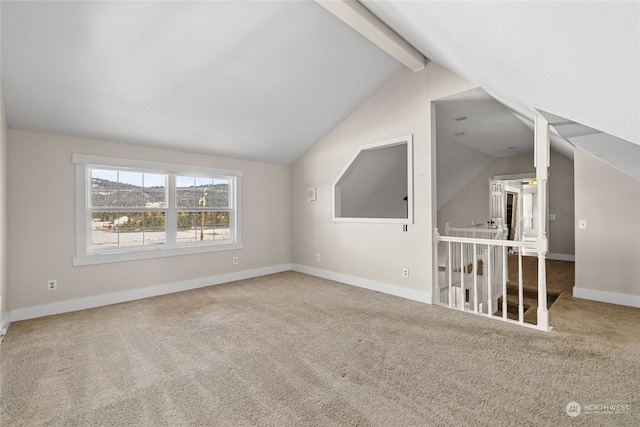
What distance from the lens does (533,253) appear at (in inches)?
292

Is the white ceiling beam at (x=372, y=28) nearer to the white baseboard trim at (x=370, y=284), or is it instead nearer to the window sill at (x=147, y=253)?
the white baseboard trim at (x=370, y=284)

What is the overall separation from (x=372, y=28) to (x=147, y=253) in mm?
3837

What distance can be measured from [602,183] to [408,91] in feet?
8.49

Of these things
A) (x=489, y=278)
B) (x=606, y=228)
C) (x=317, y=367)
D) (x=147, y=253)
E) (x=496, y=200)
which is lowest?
(x=317, y=367)

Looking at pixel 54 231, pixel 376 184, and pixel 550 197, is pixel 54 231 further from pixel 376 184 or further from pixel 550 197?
pixel 550 197

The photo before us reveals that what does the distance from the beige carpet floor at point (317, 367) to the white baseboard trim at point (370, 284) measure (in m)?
0.29

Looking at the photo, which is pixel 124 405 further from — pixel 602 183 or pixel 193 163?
pixel 602 183

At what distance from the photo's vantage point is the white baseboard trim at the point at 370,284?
366 cm

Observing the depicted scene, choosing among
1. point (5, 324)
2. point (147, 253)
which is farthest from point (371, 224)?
point (5, 324)

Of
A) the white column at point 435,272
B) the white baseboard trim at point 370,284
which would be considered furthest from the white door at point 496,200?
the white baseboard trim at point 370,284

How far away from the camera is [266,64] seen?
3.25m

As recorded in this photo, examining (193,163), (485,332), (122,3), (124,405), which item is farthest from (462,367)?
(193,163)

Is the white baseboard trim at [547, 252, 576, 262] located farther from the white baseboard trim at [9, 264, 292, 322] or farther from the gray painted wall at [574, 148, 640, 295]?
the white baseboard trim at [9, 264, 292, 322]

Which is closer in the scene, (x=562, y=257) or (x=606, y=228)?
(x=606, y=228)
